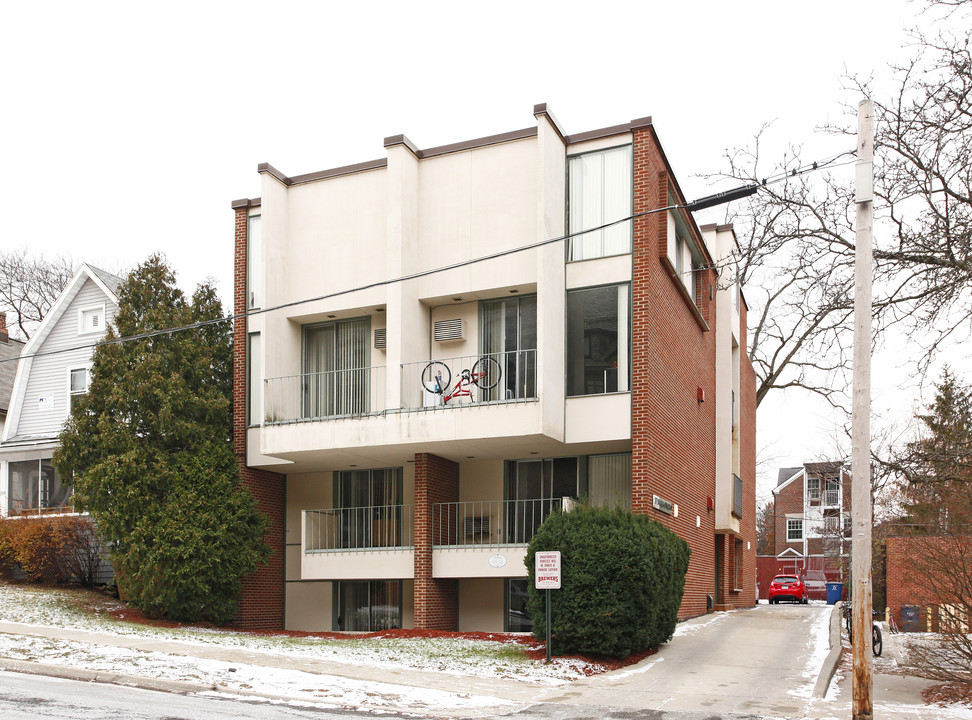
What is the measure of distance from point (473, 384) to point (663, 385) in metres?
3.96

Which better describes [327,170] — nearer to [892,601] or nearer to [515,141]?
[515,141]

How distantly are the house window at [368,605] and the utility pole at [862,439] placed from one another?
1371 centimetres

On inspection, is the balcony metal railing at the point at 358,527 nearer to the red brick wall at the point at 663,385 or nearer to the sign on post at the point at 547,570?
the red brick wall at the point at 663,385

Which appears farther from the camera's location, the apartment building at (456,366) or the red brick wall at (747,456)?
the red brick wall at (747,456)

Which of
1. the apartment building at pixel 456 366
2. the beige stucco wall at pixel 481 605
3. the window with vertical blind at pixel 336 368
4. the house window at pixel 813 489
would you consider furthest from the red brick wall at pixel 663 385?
the house window at pixel 813 489

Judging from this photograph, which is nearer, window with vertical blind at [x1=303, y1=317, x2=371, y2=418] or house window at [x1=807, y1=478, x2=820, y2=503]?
window with vertical blind at [x1=303, y1=317, x2=371, y2=418]

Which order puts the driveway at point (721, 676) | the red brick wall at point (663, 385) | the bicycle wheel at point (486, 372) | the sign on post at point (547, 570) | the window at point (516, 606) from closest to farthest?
the driveway at point (721, 676) → the sign on post at point (547, 570) → the red brick wall at point (663, 385) → the bicycle wheel at point (486, 372) → the window at point (516, 606)

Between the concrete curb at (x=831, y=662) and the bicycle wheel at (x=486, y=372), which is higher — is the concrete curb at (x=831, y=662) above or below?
below

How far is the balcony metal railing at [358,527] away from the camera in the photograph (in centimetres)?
2280

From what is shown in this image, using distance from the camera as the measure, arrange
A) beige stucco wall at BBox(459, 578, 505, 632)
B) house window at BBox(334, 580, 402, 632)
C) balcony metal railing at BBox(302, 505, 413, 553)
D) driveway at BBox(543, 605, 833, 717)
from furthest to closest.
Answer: house window at BBox(334, 580, 402, 632) < balcony metal railing at BBox(302, 505, 413, 553) < beige stucco wall at BBox(459, 578, 505, 632) < driveway at BBox(543, 605, 833, 717)

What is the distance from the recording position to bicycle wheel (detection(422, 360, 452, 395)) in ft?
67.8

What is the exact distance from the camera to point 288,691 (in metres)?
12.8

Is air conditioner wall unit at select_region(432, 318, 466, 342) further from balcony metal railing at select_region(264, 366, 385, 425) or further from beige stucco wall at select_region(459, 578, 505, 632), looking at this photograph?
beige stucco wall at select_region(459, 578, 505, 632)

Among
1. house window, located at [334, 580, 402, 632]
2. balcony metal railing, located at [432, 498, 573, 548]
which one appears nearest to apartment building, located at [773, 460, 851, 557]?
house window, located at [334, 580, 402, 632]
